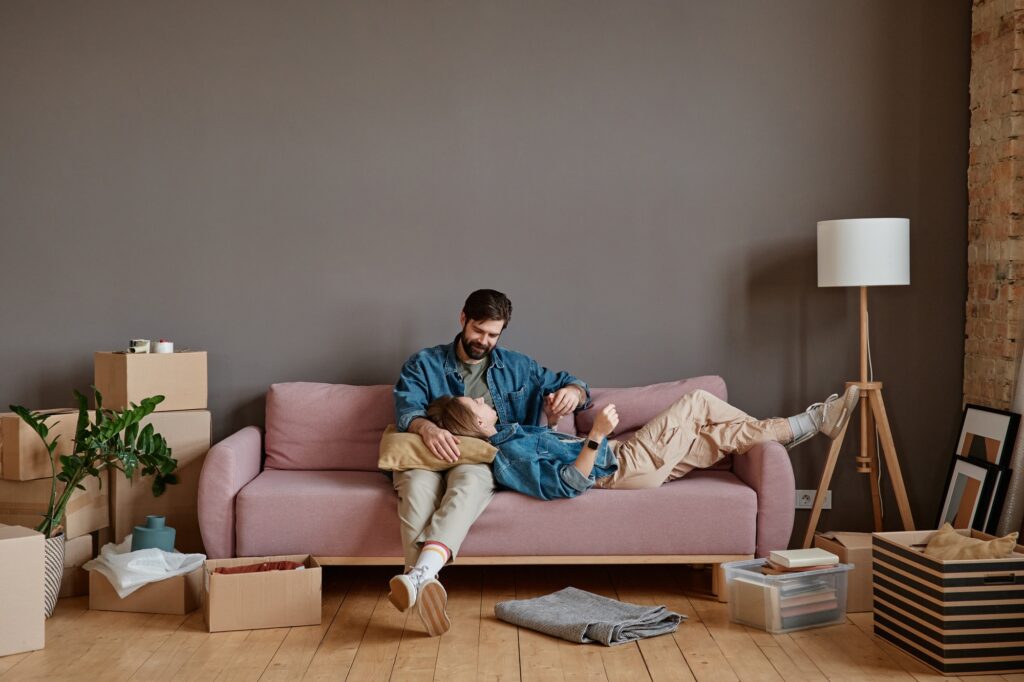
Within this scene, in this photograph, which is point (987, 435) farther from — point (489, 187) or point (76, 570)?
point (76, 570)

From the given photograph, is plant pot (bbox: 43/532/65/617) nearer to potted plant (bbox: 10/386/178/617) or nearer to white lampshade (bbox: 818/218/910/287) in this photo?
potted plant (bbox: 10/386/178/617)

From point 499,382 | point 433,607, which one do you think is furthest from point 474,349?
point 433,607

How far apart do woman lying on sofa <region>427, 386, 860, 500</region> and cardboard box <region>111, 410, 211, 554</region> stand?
0.98 metres

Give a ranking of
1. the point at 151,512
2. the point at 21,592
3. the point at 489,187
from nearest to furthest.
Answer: the point at 21,592, the point at 151,512, the point at 489,187

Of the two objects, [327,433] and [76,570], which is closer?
[76,570]

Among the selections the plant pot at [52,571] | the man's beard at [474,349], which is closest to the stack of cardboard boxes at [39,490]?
the plant pot at [52,571]

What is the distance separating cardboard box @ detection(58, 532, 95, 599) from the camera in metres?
3.54

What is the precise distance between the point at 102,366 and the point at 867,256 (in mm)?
3050

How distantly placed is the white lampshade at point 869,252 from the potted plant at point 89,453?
8.77ft

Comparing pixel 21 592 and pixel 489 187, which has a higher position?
pixel 489 187

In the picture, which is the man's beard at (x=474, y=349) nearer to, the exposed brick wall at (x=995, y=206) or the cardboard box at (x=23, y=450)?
the cardboard box at (x=23, y=450)

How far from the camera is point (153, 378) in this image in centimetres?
381

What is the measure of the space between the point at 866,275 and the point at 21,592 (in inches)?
125

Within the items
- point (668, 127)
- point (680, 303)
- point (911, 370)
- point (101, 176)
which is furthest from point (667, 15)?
point (101, 176)
